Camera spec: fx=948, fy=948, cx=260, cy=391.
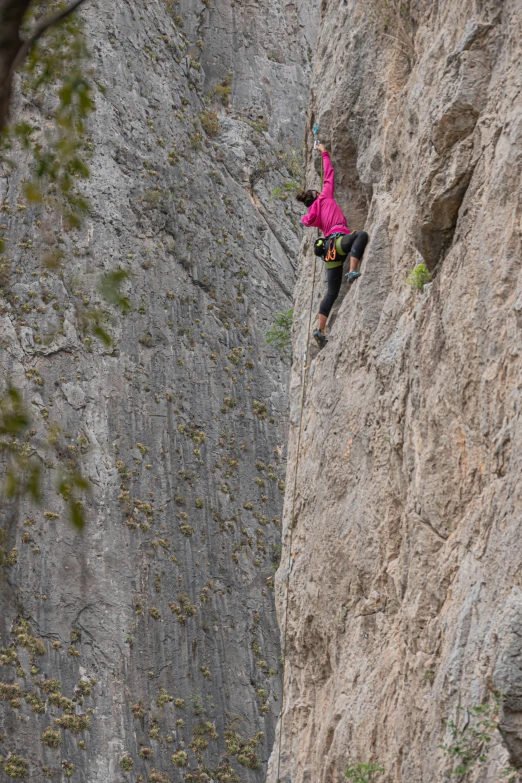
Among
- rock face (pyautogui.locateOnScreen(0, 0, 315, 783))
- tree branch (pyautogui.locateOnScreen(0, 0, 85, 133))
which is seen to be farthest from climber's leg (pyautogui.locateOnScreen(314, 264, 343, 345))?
rock face (pyautogui.locateOnScreen(0, 0, 315, 783))

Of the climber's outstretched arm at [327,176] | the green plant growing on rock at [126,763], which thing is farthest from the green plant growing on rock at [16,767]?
the climber's outstretched arm at [327,176]

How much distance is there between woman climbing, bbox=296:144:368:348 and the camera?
9637mm

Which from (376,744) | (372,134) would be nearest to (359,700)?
(376,744)

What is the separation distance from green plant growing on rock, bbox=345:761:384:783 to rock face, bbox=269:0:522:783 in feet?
0.34

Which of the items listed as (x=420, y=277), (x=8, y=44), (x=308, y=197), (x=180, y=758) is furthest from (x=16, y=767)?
(x=8, y=44)

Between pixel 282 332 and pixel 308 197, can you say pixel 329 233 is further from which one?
pixel 282 332

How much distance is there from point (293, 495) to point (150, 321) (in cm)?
1649

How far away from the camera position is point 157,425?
24.7 meters

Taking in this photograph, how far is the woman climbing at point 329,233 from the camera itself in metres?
9.64

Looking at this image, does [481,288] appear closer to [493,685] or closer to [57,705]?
[493,685]

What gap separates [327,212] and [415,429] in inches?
154

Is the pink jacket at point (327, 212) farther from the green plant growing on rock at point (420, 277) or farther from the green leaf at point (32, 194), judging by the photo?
the green leaf at point (32, 194)

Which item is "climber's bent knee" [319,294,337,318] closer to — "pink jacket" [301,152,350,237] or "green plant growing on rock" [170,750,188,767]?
"pink jacket" [301,152,350,237]

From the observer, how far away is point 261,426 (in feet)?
88.1
